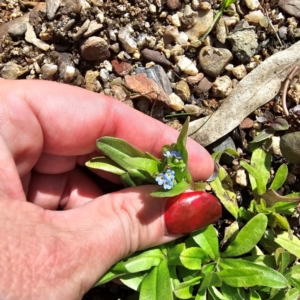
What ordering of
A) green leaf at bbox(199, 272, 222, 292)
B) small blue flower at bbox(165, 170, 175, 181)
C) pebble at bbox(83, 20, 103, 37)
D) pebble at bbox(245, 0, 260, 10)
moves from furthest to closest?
pebble at bbox(245, 0, 260, 10)
pebble at bbox(83, 20, 103, 37)
green leaf at bbox(199, 272, 222, 292)
small blue flower at bbox(165, 170, 175, 181)

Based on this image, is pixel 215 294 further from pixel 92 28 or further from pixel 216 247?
pixel 92 28

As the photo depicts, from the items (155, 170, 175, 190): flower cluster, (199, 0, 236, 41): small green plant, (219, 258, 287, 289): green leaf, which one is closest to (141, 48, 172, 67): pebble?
(199, 0, 236, 41): small green plant

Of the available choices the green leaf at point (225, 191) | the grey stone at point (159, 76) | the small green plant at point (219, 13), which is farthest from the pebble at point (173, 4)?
the green leaf at point (225, 191)

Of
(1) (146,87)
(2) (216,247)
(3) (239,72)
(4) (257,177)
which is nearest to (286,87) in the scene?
(3) (239,72)

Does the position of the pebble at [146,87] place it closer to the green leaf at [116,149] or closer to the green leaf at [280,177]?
the green leaf at [116,149]

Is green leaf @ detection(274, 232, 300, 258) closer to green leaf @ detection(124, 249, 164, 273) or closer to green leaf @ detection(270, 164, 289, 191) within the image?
green leaf @ detection(270, 164, 289, 191)
